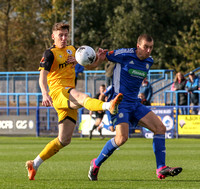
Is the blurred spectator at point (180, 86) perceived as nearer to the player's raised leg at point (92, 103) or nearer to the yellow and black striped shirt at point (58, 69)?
the yellow and black striped shirt at point (58, 69)

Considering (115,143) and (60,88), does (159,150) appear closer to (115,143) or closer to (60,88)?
(115,143)

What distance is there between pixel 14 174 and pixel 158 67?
37.2 meters

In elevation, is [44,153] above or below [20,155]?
above

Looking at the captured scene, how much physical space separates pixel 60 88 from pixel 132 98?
1.12m

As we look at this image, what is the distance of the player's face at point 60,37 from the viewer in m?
8.62

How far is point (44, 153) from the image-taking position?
8.54 m

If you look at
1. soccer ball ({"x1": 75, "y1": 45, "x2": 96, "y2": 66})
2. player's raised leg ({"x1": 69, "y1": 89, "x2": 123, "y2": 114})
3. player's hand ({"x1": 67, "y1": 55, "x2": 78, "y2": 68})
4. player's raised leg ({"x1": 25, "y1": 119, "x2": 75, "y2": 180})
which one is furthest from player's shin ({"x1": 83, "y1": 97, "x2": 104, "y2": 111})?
player's hand ({"x1": 67, "y1": 55, "x2": 78, "y2": 68})

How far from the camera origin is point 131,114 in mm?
8617

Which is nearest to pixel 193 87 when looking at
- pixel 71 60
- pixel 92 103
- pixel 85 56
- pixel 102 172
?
pixel 102 172

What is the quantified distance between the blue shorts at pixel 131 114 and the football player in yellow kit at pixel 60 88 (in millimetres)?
646

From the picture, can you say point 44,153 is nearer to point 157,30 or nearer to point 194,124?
point 194,124

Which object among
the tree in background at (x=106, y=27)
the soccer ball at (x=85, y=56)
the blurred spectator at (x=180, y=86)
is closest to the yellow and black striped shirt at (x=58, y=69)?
the soccer ball at (x=85, y=56)

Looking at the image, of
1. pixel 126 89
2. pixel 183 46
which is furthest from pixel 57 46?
pixel 183 46

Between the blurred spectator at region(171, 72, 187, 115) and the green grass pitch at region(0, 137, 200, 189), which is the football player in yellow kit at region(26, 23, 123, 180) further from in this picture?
the blurred spectator at region(171, 72, 187, 115)
